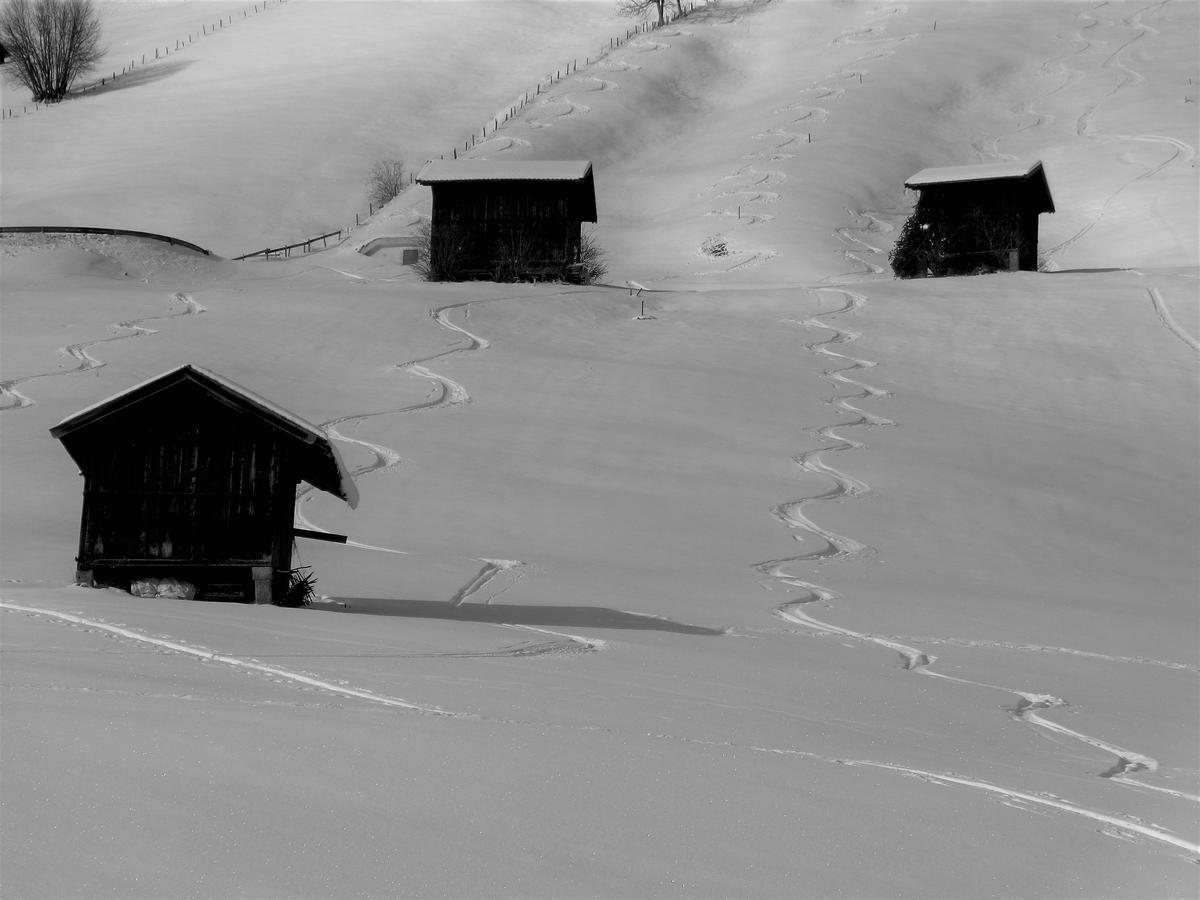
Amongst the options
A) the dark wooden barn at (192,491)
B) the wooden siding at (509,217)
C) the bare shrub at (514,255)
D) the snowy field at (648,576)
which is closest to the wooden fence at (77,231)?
the snowy field at (648,576)

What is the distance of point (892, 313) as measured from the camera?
115ft

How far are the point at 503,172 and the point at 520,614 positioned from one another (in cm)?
3091

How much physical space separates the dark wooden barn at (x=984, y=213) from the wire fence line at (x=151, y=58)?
52.3 meters

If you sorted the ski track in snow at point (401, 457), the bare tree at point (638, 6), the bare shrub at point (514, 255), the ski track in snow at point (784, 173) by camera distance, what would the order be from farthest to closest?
the bare tree at point (638, 6) → the ski track in snow at point (784, 173) → the bare shrub at point (514, 255) → the ski track in snow at point (401, 457)

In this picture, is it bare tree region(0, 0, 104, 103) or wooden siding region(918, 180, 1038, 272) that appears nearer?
wooden siding region(918, 180, 1038, 272)

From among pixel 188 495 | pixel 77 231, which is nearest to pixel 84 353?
pixel 77 231

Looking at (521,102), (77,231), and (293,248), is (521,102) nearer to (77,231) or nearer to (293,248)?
(293,248)

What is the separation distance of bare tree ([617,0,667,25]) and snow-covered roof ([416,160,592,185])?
56.4 meters

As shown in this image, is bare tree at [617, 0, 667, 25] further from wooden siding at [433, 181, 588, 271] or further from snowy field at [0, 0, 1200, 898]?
wooden siding at [433, 181, 588, 271]

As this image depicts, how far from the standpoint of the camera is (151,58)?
93375 mm

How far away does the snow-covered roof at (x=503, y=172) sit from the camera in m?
41.7

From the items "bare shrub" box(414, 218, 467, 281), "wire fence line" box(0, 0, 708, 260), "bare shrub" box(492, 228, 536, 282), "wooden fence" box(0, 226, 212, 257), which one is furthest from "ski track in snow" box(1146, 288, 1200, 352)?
"wire fence line" box(0, 0, 708, 260)

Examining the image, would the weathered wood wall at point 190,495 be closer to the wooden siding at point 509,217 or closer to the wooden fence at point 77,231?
the wooden fence at point 77,231

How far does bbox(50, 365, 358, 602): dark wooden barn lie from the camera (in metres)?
12.5
